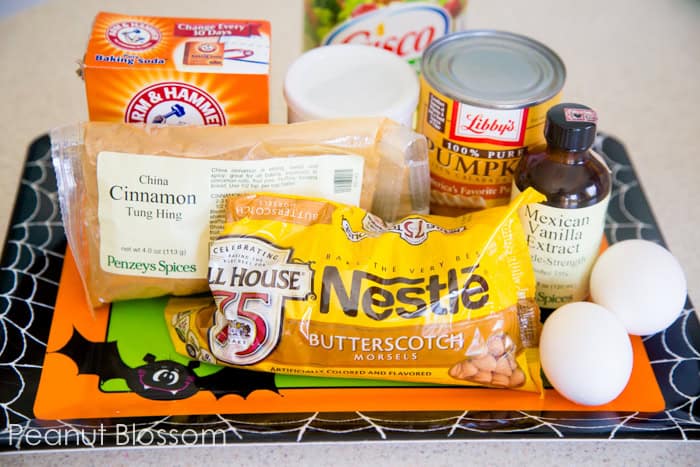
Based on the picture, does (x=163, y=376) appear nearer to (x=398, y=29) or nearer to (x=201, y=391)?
(x=201, y=391)

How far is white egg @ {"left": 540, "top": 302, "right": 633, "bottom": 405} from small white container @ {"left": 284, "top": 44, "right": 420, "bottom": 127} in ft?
0.96

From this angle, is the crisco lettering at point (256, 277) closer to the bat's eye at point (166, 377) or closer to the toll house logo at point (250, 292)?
the toll house logo at point (250, 292)

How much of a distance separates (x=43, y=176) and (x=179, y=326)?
35 cm

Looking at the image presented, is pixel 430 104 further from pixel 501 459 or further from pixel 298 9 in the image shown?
pixel 298 9

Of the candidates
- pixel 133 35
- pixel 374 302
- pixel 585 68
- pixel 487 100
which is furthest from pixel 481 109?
pixel 585 68

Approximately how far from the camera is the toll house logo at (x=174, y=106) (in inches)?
36.6

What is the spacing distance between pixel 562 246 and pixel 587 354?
0.14 m

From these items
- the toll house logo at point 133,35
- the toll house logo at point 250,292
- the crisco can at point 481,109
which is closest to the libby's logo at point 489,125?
the crisco can at point 481,109

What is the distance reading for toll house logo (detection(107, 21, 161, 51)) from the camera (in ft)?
3.10

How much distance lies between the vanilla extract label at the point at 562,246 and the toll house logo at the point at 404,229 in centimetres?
8

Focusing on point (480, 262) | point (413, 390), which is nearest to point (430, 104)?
point (480, 262)

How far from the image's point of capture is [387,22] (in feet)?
3.50

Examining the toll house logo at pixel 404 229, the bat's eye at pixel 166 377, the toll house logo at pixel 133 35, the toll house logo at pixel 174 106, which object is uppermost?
→ the toll house logo at pixel 133 35

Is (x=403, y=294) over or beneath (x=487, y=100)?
beneath
